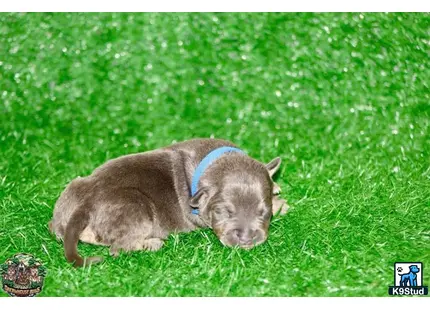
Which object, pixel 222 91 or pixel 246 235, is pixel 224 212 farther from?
pixel 222 91

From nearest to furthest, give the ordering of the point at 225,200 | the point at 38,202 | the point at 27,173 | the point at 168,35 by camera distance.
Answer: the point at 225,200 < the point at 38,202 < the point at 27,173 < the point at 168,35

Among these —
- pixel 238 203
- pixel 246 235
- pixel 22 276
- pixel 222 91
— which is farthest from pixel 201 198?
pixel 222 91

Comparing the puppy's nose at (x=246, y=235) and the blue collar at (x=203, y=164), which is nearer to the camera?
the puppy's nose at (x=246, y=235)

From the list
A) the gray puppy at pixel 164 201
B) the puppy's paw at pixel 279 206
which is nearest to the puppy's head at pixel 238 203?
the gray puppy at pixel 164 201

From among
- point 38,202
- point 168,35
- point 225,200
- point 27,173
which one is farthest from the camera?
point 168,35

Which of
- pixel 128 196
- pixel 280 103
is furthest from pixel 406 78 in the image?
pixel 128 196

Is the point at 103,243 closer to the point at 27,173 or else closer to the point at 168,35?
the point at 27,173

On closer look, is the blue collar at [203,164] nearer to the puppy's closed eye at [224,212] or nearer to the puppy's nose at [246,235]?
the puppy's closed eye at [224,212]
